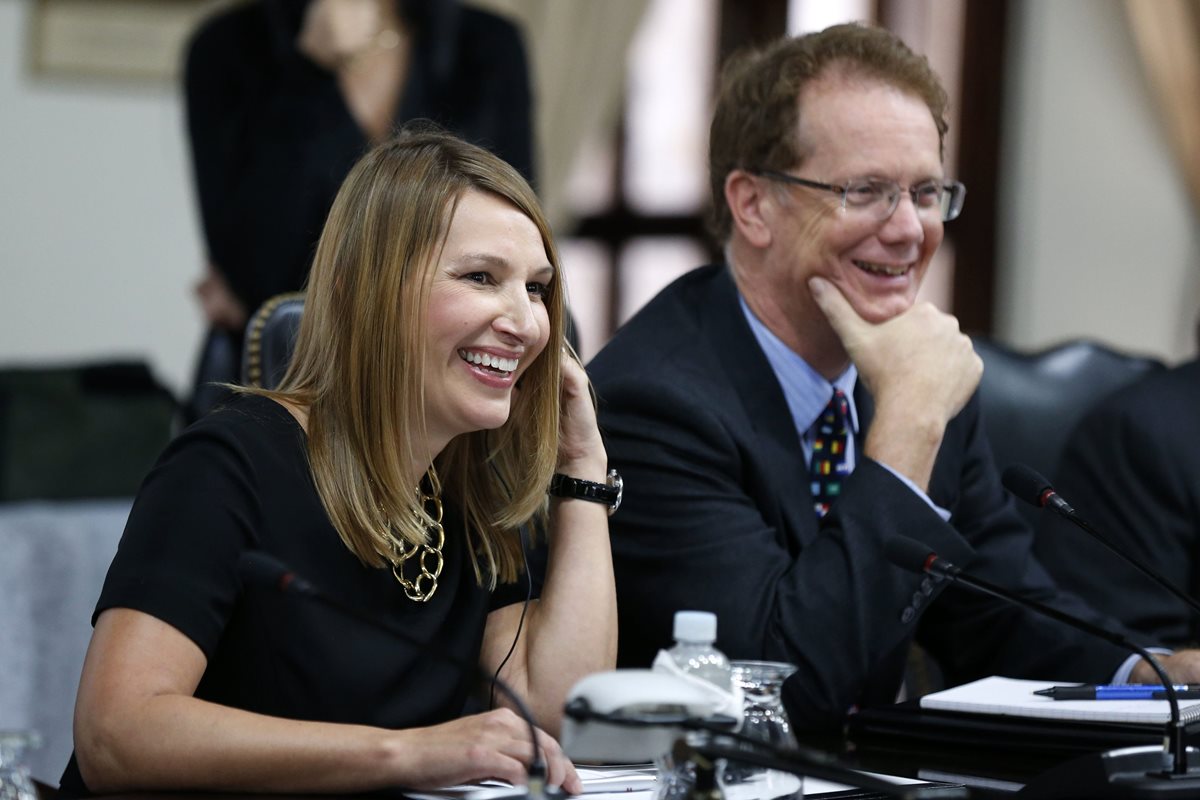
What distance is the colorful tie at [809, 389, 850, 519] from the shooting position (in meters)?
2.02

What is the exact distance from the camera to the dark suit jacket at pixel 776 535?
5.73 feet

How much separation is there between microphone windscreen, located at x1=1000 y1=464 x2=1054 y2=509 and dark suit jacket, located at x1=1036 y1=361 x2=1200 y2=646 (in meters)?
0.78

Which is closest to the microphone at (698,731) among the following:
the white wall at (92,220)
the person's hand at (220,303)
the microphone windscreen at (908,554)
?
the microphone windscreen at (908,554)

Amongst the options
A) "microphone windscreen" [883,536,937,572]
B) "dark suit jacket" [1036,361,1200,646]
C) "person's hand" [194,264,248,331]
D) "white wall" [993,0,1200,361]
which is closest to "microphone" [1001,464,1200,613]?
"microphone windscreen" [883,536,937,572]

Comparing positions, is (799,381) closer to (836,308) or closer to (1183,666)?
(836,308)

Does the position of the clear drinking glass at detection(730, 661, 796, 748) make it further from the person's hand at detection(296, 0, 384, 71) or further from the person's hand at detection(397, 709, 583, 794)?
the person's hand at detection(296, 0, 384, 71)

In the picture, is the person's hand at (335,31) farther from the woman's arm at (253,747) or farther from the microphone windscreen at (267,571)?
the microphone windscreen at (267,571)

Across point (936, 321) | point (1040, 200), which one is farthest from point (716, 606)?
point (1040, 200)

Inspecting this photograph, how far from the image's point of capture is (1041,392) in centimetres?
274

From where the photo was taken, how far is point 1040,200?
5188 mm

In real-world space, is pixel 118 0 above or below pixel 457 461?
above

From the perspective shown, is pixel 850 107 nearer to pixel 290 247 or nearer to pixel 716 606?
pixel 716 606

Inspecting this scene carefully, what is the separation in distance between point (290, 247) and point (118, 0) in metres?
2.06

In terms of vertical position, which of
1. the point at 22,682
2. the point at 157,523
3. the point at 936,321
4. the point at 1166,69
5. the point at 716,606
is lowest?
the point at 22,682
